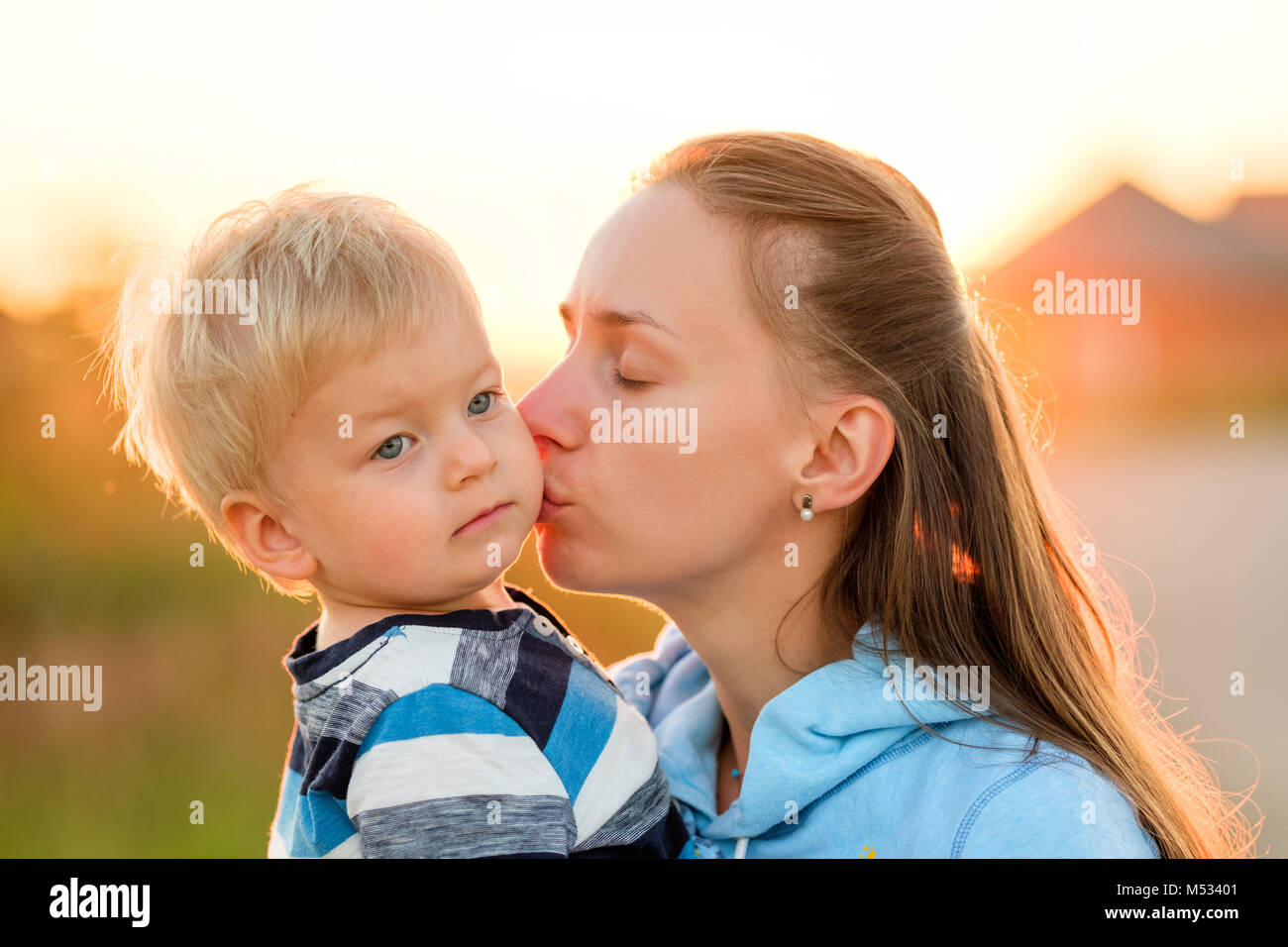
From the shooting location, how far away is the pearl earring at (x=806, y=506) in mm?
1979

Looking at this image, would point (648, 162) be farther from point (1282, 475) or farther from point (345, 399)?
point (1282, 475)

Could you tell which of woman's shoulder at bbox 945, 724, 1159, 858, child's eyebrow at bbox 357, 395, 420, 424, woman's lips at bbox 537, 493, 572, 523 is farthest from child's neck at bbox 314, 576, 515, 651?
woman's shoulder at bbox 945, 724, 1159, 858

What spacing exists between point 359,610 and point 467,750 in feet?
1.30

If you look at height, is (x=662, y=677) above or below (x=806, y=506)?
below

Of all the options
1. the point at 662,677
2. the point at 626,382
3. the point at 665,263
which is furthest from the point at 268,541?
the point at 662,677

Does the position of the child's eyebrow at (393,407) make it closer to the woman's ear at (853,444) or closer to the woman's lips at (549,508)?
the woman's lips at (549,508)

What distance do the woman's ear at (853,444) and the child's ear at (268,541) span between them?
907mm

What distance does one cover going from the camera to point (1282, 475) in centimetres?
853

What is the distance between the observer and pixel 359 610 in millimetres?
1808

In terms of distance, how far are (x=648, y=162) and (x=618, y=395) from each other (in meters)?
0.59

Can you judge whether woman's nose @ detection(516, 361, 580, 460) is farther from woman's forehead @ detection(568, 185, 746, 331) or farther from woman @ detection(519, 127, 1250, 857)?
woman's forehead @ detection(568, 185, 746, 331)

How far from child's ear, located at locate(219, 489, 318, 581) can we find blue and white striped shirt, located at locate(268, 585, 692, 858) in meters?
0.15

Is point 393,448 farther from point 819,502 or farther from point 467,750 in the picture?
point 819,502

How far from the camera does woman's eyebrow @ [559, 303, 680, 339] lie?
193 centimetres
